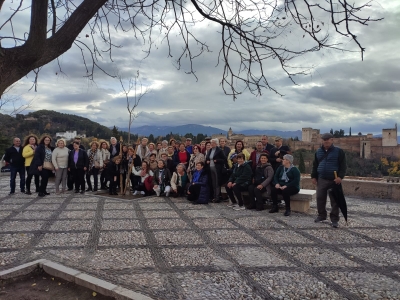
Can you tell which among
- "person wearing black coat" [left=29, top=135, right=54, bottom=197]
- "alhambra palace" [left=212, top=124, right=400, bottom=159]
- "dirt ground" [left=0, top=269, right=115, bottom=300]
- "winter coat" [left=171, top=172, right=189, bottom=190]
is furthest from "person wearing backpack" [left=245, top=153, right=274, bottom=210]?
"alhambra palace" [left=212, top=124, right=400, bottom=159]

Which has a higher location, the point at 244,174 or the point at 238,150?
the point at 238,150

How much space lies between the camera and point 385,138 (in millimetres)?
82875

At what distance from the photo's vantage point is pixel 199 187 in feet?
29.1

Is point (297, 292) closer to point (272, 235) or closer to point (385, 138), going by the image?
point (272, 235)

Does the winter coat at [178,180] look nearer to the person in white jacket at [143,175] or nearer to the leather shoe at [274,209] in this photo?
the person in white jacket at [143,175]

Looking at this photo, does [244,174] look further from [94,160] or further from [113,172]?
[94,160]

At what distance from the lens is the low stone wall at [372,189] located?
983 cm

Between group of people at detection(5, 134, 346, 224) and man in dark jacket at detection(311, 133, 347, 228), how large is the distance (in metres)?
0.80

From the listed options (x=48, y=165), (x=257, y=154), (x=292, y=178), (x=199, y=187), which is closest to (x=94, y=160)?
(x=48, y=165)

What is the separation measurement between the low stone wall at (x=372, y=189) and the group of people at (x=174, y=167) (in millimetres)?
4026

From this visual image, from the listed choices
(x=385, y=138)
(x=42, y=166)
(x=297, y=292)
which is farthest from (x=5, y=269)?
(x=385, y=138)

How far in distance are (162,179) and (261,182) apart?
3.26 metres

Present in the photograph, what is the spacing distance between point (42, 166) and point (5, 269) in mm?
6143

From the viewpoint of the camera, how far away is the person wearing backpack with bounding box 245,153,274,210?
25.3 ft
